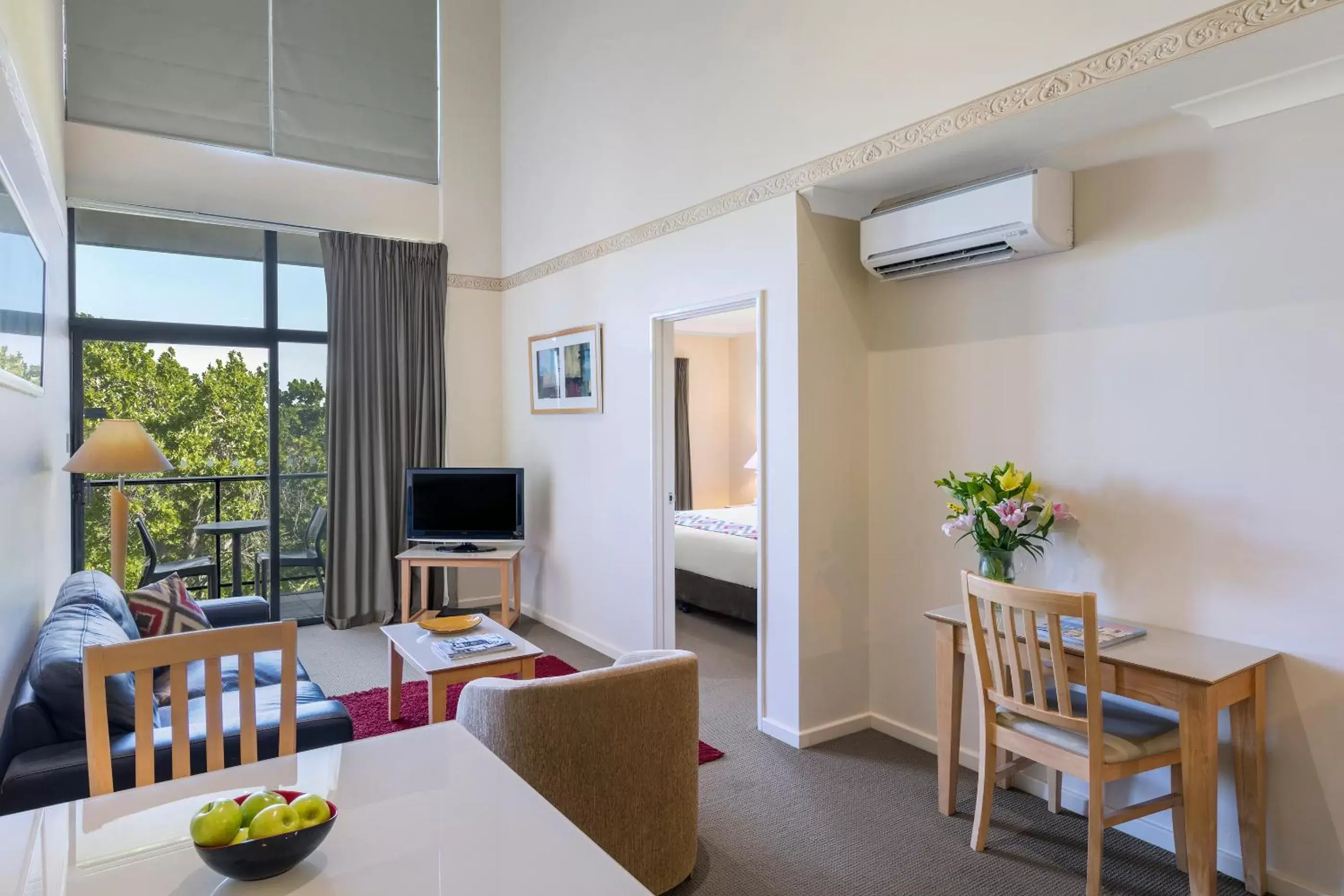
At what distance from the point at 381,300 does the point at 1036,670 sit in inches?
184

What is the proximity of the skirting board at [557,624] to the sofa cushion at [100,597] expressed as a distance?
238 centimetres

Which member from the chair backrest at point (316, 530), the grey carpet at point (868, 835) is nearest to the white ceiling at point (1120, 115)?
the grey carpet at point (868, 835)

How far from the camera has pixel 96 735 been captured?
166 centimetres

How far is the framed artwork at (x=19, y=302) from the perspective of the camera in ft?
6.84

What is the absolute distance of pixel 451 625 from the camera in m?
3.54

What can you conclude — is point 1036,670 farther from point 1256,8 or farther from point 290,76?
point 290,76

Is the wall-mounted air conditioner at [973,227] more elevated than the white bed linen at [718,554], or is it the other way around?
the wall-mounted air conditioner at [973,227]

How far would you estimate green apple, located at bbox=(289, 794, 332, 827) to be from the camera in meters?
1.14

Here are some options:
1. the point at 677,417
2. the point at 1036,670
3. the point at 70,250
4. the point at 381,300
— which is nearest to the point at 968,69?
the point at 1036,670

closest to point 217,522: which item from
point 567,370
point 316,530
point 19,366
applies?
point 316,530

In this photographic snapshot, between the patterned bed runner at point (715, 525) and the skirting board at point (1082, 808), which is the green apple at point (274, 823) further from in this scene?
the patterned bed runner at point (715, 525)

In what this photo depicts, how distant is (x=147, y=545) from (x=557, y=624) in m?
2.47

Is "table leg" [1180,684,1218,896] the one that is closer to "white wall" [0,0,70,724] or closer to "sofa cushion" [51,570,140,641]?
"white wall" [0,0,70,724]

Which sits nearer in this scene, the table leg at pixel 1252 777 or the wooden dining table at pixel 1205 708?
the wooden dining table at pixel 1205 708
